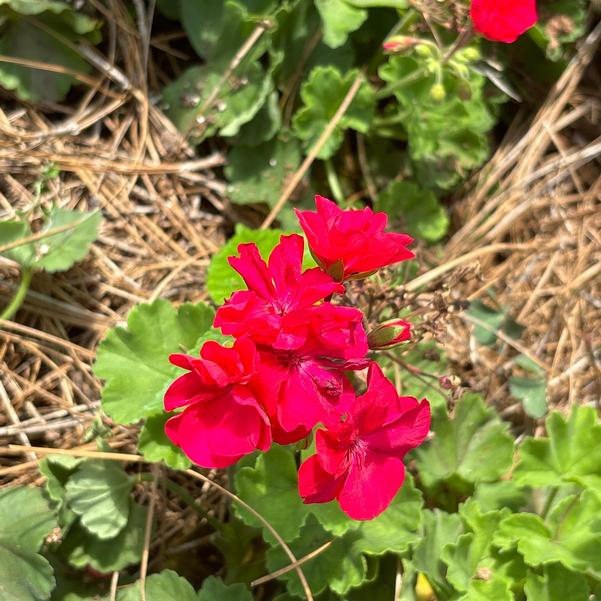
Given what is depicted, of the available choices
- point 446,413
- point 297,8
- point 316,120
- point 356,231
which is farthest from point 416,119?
point 356,231

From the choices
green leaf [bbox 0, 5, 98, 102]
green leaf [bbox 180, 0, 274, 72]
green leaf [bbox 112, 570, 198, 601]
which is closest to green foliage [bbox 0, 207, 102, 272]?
green leaf [bbox 0, 5, 98, 102]

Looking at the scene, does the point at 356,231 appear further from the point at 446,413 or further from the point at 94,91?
the point at 94,91

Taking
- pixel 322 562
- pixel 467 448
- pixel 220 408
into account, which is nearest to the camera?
pixel 220 408

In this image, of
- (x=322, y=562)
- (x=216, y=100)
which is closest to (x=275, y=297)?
(x=322, y=562)

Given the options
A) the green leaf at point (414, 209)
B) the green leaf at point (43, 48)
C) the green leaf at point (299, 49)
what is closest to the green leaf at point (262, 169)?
the green leaf at point (299, 49)

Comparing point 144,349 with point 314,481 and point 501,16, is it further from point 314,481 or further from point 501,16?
point 501,16

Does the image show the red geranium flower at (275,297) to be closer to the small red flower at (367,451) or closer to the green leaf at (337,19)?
the small red flower at (367,451)

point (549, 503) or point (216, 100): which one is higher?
point (216, 100)
